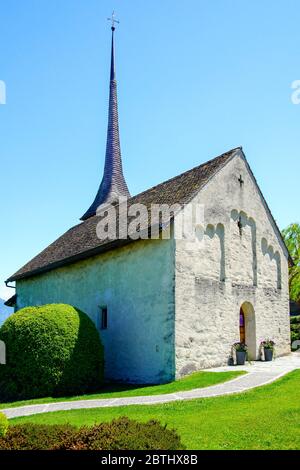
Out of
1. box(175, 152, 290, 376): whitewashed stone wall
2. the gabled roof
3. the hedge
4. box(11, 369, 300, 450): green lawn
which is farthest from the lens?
the hedge

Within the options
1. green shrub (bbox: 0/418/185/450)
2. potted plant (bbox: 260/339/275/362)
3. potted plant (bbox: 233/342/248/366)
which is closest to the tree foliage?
potted plant (bbox: 260/339/275/362)

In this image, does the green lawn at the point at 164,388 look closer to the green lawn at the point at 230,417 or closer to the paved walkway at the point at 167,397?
the paved walkway at the point at 167,397

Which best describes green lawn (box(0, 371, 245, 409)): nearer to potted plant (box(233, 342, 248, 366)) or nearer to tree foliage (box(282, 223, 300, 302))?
potted plant (box(233, 342, 248, 366))

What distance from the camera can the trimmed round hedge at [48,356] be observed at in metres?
13.9

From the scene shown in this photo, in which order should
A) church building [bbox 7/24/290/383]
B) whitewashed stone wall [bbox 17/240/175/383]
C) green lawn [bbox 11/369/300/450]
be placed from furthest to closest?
church building [bbox 7/24/290/383] → whitewashed stone wall [bbox 17/240/175/383] → green lawn [bbox 11/369/300/450]

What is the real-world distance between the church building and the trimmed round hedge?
1901 mm

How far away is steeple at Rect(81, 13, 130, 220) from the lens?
92.3 ft

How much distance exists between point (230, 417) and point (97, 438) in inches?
151

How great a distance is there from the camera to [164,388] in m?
12.9

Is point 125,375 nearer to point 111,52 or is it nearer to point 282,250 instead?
point 282,250

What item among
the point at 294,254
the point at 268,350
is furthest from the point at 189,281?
the point at 294,254

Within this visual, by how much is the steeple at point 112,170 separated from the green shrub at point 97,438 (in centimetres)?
2179

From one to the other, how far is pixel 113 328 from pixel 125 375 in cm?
182

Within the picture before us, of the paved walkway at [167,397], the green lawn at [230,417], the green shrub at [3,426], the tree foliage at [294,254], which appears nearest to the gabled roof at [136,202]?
the paved walkway at [167,397]
